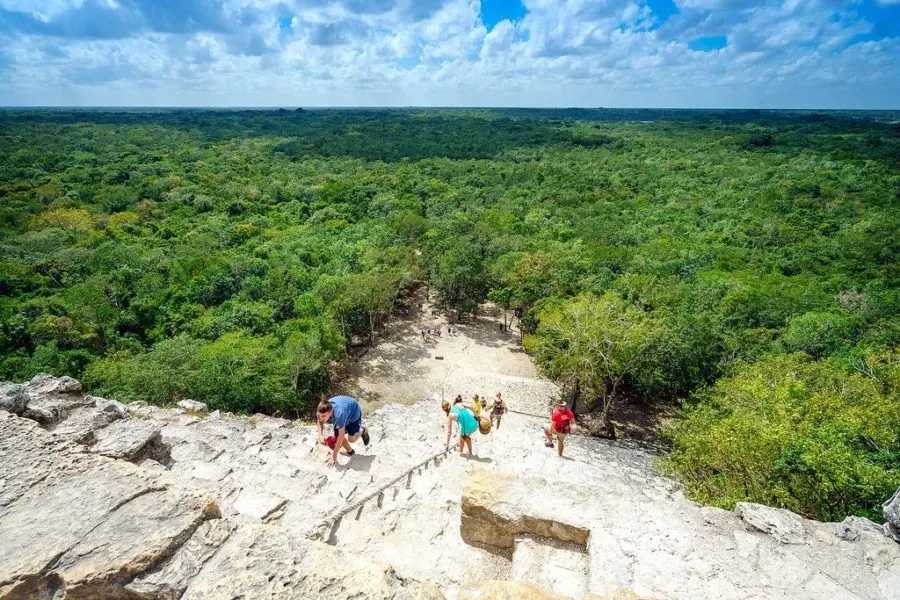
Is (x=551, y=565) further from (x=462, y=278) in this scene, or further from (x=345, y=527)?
(x=462, y=278)

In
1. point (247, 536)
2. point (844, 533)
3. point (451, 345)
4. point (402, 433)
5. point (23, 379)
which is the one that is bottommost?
point (451, 345)

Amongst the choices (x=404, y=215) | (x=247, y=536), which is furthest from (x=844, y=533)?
(x=404, y=215)

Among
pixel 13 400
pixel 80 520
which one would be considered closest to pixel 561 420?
pixel 80 520

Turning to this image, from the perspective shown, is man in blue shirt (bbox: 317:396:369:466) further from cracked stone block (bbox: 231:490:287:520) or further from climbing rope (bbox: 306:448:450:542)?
cracked stone block (bbox: 231:490:287:520)

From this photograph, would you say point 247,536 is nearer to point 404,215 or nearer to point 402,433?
point 402,433

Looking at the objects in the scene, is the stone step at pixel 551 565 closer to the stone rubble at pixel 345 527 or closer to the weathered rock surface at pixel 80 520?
the stone rubble at pixel 345 527

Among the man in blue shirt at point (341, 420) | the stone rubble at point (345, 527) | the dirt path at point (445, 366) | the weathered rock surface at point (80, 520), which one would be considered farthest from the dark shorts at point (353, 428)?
the dirt path at point (445, 366)
